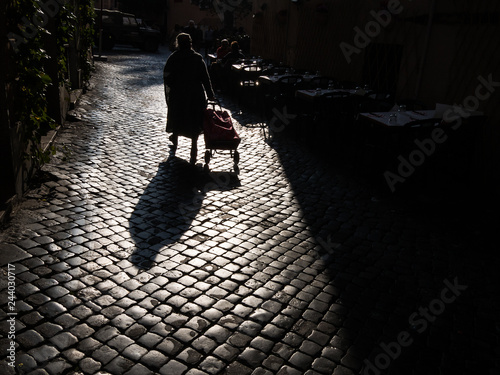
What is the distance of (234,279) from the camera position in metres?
4.12

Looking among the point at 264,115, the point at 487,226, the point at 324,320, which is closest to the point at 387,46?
the point at 264,115

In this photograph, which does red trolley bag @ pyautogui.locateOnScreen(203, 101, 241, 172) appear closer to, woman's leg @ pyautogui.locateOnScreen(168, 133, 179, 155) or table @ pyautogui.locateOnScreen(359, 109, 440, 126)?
woman's leg @ pyautogui.locateOnScreen(168, 133, 179, 155)

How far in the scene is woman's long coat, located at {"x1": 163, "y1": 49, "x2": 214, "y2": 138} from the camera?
6969 millimetres

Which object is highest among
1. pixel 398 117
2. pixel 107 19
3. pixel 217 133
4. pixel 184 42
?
pixel 107 19

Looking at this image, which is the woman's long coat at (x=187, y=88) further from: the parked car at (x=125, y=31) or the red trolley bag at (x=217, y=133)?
the parked car at (x=125, y=31)

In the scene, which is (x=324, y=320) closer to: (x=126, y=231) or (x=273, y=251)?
(x=273, y=251)

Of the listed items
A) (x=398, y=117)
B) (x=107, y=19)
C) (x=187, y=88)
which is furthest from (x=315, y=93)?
(x=107, y=19)

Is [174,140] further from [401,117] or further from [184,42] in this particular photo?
[401,117]

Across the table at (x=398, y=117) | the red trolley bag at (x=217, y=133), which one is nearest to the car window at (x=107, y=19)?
the red trolley bag at (x=217, y=133)

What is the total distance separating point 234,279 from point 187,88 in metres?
3.88

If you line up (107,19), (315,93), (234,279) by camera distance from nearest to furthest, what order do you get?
(234,279) → (315,93) → (107,19)

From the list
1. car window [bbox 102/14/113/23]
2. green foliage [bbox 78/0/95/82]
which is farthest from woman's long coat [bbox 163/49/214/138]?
car window [bbox 102/14/113/23]

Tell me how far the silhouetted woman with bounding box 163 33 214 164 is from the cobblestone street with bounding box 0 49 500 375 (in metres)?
0.75

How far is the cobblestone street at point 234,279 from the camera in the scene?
319 centimetres
